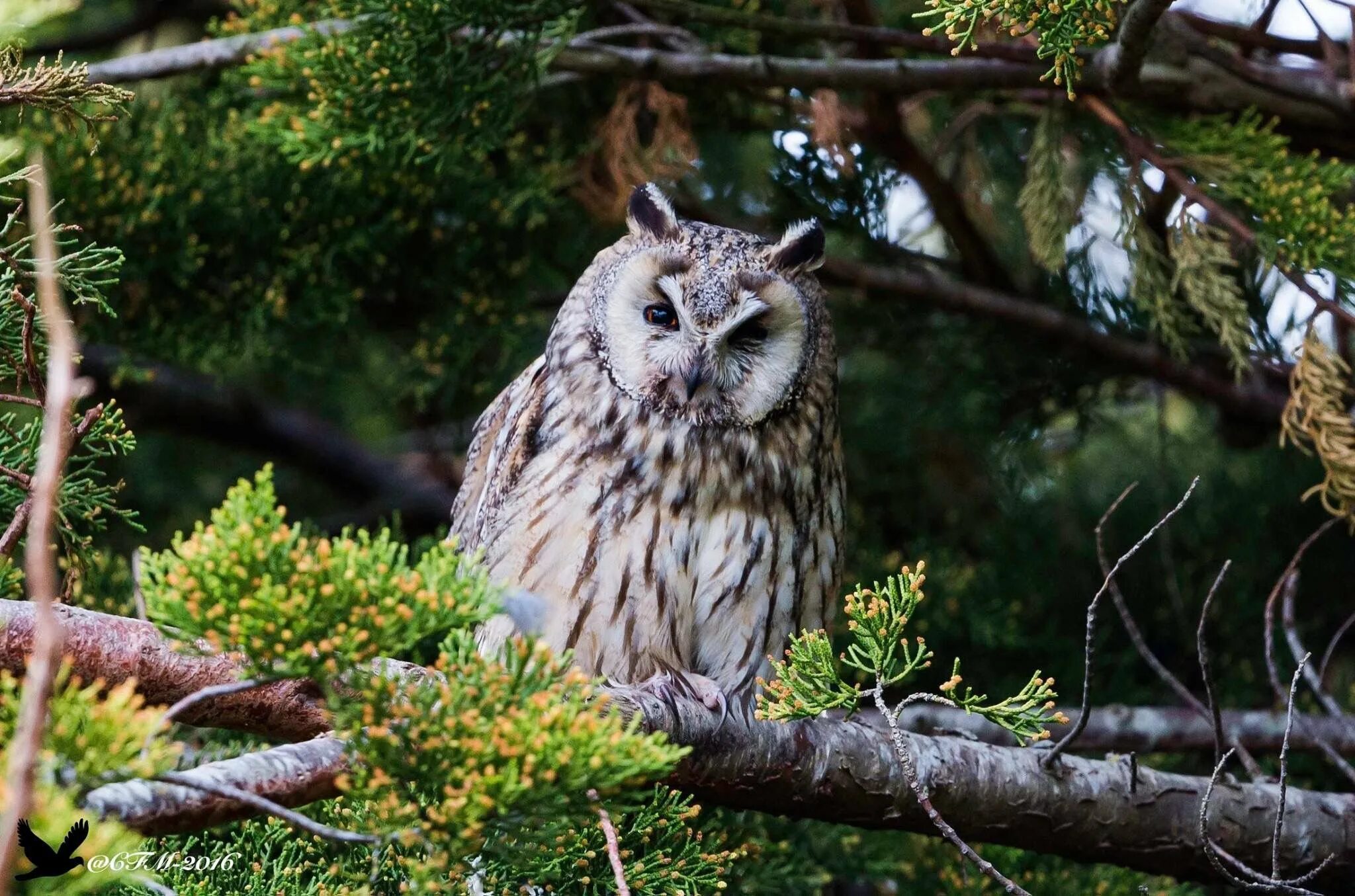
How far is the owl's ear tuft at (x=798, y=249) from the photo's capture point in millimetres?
2727

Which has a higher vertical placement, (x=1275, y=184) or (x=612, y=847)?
(x=1275, y=184)

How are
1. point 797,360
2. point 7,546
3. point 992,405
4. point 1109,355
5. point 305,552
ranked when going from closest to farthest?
point 305,552
point 7,546
point 797,360
point 1109,355
point 992,405

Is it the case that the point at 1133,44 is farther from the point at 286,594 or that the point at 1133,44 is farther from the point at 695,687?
the point at 286,594

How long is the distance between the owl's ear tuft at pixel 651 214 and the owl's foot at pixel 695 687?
3.00 feet

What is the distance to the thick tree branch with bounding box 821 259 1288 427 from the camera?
3520mm

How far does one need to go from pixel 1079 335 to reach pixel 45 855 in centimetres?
293

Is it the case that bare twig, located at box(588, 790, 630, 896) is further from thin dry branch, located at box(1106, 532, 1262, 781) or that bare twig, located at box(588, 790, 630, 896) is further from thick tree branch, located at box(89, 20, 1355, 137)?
thick tree branch, located at box(89, 20, 1355, 137)

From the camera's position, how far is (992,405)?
379cm

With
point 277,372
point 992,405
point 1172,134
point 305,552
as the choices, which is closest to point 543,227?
point 277,372

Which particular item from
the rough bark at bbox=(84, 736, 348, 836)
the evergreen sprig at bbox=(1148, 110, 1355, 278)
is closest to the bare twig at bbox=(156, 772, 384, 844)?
the rough bark at bbox=(84, 736, 348, 836)

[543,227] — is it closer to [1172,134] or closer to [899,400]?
A: [899,400]

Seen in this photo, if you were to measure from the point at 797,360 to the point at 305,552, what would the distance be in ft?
5.46

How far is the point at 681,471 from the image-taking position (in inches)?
104

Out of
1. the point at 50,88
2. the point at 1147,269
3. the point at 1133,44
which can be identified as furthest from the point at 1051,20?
the point at 50,88
